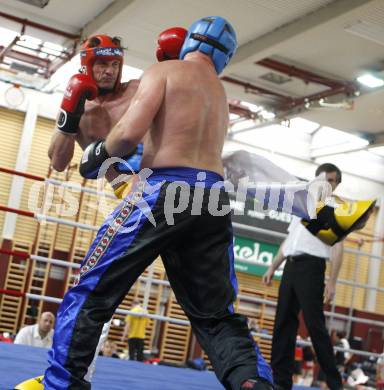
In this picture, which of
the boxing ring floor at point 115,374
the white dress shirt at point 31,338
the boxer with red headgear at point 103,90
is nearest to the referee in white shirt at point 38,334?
the white dress shirt at point 31,338

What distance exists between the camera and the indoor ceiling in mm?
7645

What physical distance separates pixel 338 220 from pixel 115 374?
55.1 inches

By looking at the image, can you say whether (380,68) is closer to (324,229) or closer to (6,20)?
(6,20)

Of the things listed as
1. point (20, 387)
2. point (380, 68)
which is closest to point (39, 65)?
point (380, 68)

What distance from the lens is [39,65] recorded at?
1067cm

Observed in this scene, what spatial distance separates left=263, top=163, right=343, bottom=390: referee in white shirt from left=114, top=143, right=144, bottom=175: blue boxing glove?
1.89 m

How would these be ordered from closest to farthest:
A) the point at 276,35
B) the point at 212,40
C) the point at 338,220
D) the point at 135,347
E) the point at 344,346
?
1. the point at 212,40
2. the point at 338,220
3. the point at 276,35
4. the point at 135,347
5. the point at 344,346

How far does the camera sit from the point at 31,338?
6.23m

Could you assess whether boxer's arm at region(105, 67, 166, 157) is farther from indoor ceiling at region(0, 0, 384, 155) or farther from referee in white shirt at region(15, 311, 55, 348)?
indoor ceiling at region(0, 0, 384, 155)

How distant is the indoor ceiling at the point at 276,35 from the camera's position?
7645 mm

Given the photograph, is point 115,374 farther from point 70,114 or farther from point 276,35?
point 276,35

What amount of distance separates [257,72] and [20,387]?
8.04m

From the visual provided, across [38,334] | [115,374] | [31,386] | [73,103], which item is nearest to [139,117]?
[73,103]

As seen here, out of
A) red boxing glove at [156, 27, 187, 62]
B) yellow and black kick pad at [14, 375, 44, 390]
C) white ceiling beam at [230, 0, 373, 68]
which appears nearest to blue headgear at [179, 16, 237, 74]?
red boxing glove at [156, 27, 187, 62]
